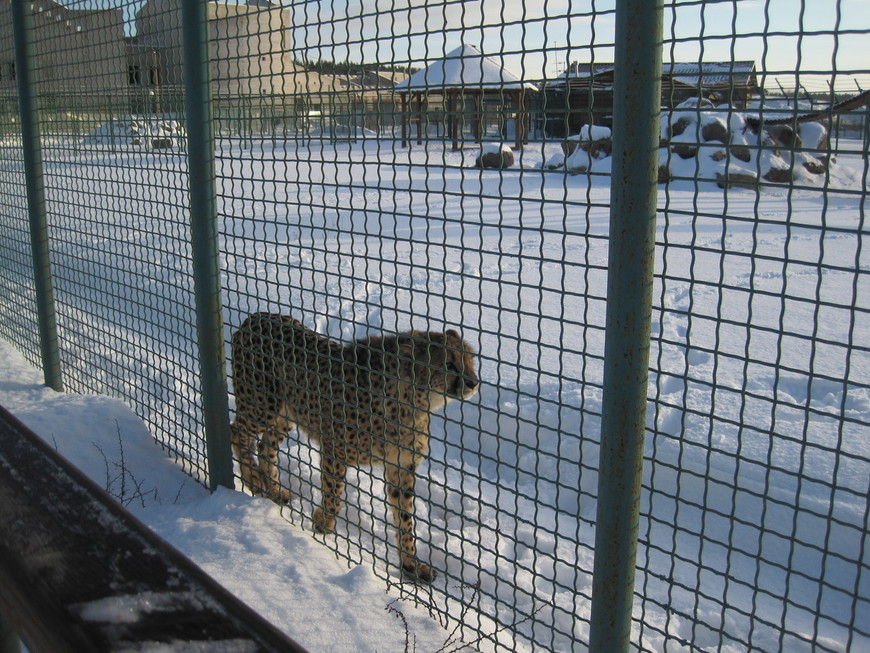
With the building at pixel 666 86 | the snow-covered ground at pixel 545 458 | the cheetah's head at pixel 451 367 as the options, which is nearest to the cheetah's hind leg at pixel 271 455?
the snow-covered ground at pixel 545 458

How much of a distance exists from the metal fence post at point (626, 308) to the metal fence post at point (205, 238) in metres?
2.18

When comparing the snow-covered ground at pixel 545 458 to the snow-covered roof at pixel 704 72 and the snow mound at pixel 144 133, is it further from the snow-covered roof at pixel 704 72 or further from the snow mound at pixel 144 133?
the snow-covered roof at pixel 704 72

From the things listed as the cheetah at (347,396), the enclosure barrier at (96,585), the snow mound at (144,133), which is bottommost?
the cheetah at (347,396)

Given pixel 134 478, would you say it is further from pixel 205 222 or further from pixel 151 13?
pixel 151 13

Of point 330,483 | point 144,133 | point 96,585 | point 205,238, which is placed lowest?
point 330,483

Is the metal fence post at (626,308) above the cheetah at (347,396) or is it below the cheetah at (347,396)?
above

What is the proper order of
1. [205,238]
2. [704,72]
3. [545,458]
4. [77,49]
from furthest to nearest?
[545,458], [77,49], [205,238], [704,72]

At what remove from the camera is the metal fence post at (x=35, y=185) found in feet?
16.9

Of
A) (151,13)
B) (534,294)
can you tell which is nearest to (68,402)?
(151,13)

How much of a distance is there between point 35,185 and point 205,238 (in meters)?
2.52

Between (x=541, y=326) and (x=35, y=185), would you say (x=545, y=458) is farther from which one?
(x=35, y=185)

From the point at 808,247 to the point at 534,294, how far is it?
10.1 feet

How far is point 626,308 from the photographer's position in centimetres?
196

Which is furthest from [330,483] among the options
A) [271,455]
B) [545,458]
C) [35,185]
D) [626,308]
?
[35,185]
